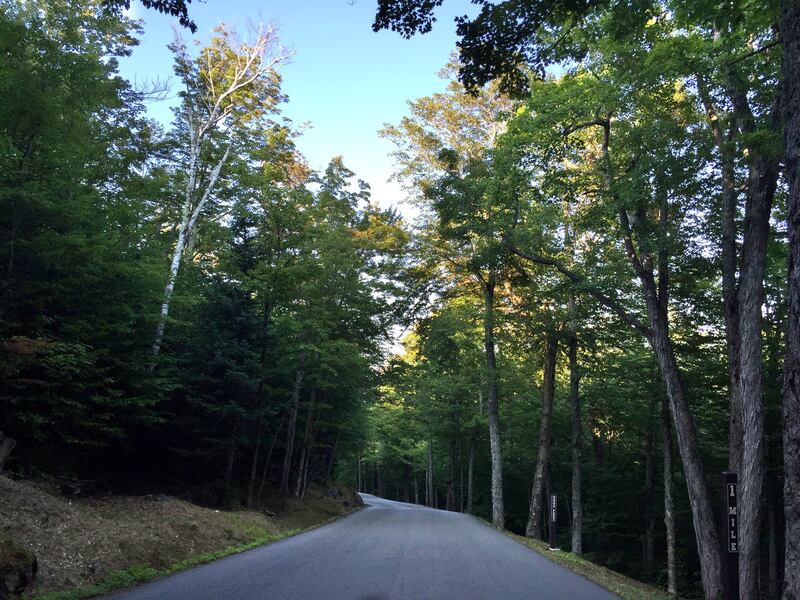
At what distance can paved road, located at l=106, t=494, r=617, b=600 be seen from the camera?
6.17 metres

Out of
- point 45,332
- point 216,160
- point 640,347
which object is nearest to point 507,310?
point 640,347

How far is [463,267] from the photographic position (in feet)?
66.6

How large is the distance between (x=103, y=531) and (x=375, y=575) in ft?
14.4

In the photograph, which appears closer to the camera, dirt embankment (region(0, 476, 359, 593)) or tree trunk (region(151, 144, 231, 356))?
dirt embankment (region(0, 476, 359, 593))

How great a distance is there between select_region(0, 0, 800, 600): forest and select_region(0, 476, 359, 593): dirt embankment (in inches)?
57.9

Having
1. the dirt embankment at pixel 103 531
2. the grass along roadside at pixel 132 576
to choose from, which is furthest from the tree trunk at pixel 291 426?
the grass along roadside at pixel 132 576

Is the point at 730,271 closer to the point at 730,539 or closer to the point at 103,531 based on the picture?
the point at 730,539

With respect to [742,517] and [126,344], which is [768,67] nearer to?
[742,517]

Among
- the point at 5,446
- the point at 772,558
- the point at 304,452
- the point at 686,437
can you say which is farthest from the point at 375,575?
the point at 772,558

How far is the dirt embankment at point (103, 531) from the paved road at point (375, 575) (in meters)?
0.76

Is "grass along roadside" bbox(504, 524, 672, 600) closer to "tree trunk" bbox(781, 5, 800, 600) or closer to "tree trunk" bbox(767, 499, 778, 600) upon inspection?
"tree trunk" bbox(781, 5, 800, 600)

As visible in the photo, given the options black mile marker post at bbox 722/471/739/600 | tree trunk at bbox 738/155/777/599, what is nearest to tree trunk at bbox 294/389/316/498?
tree trunk at bbox 738/155/777/599

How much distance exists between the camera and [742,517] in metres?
8.58

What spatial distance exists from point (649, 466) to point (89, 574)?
2297 centimetres
